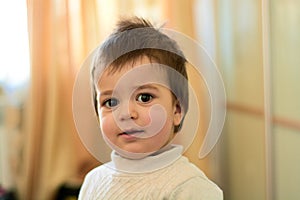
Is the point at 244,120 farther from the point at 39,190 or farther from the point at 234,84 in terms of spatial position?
the point at 39,190

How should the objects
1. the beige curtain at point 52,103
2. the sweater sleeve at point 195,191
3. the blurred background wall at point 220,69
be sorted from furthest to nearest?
the beige curtain at point 52,103 < the blurred background wall at point 220,69 < the sweater sleeve at point 195,191

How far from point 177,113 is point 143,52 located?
11 cm

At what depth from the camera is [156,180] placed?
2.04 feet

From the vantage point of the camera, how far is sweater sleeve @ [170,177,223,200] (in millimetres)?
591

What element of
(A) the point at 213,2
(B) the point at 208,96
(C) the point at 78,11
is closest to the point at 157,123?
(B) the point at 208,96

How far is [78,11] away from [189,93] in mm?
1070

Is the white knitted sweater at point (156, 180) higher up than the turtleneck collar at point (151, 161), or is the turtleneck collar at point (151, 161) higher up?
the turtleneck collar at point (151, 161)

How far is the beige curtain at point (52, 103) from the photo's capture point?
168 centimetres

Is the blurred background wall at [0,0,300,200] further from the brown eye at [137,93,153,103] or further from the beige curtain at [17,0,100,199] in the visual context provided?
the brown eye at [137,93,153,103]

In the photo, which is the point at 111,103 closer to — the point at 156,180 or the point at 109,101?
the point at 109,101

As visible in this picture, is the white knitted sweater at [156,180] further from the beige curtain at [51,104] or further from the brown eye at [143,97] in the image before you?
the beige curtain at [51,104]

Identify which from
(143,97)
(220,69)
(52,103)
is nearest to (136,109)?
(143,97)

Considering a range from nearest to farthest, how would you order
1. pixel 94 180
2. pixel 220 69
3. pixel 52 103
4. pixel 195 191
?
pixel 195 191
pixel 94 180
pixel 220 69
pixel 52 103

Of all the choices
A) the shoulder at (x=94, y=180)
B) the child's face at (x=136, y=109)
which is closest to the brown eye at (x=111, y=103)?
the child's face at (x=136, y=109)
